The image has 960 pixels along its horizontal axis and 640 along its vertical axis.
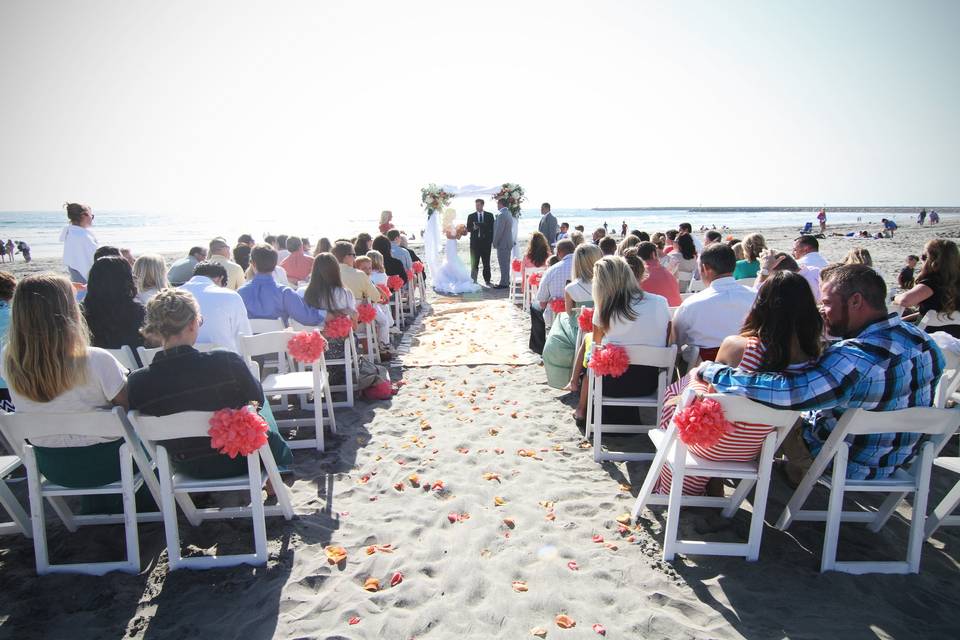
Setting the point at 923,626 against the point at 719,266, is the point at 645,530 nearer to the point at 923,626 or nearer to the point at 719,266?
the point at 923,626

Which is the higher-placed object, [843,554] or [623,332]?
[623,332]

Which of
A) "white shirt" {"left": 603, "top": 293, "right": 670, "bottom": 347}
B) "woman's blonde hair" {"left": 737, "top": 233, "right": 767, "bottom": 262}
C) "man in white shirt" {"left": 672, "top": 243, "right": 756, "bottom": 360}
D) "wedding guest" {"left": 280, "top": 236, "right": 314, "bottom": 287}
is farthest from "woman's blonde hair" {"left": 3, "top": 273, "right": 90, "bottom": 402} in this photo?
"woman's blonde hair" {"left": 737, "top": 233, "right": 767, "bottom": 262}

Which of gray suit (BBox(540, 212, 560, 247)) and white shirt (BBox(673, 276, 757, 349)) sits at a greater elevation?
gray suit (BBox(540, 212, 560, 247))

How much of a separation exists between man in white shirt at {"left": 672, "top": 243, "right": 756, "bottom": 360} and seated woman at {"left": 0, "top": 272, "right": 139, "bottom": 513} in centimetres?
409

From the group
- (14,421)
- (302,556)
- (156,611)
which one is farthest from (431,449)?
(14,421)

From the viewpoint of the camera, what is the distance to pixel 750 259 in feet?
24.3

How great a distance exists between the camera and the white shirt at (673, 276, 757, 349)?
4.12m

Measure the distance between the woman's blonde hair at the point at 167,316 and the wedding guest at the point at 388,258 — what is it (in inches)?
250

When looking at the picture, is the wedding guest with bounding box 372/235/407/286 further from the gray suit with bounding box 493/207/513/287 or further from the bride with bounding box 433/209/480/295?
the gray suit with bounding box 493/207/513/287

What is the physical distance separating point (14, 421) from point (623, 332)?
4.04 metres

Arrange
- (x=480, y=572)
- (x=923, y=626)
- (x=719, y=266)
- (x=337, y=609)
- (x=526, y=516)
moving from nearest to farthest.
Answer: (x=923, y=626), (x=337, y=609), (x=480, y=572), (x=526, y=516), (x=719, y=266)

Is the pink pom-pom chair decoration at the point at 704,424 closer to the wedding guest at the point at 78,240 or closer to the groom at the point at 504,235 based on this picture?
the wedding guest at the point at 78,240

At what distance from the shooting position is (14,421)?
2740mm

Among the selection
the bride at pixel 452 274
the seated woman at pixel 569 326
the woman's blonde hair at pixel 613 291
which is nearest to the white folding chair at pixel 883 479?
the woman's blonde hair at pixel 613 291
